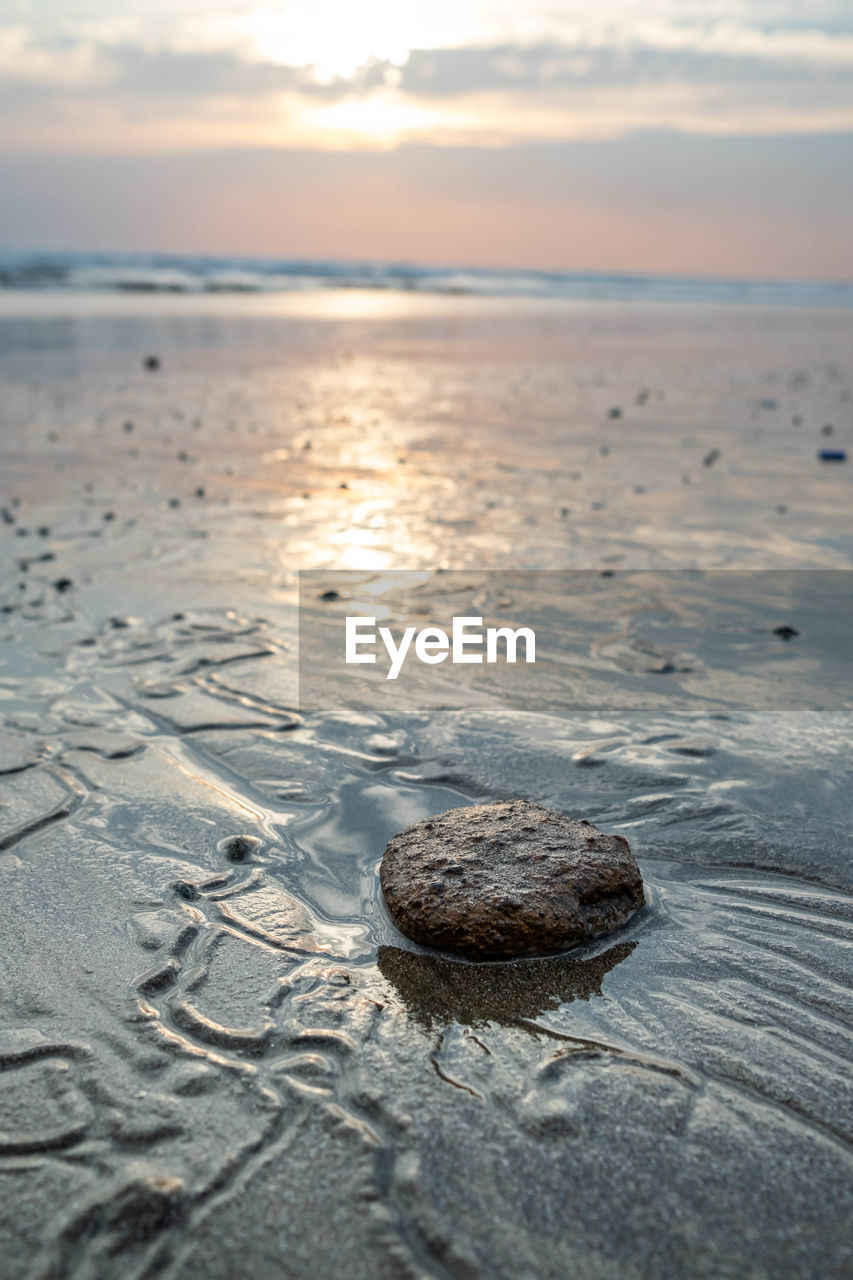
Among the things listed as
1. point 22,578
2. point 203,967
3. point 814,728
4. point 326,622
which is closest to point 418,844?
point 203,967

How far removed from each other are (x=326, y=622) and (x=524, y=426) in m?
6.43

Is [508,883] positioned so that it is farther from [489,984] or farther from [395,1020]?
[395,1020]

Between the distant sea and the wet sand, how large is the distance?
33.3 m

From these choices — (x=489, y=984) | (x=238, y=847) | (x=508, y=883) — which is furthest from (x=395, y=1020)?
(x=238, y=847)

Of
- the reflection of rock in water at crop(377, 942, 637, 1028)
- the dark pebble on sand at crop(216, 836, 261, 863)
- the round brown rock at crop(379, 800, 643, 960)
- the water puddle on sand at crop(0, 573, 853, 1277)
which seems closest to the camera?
the water puddle on sand at crop(0, 573, 853, 1277)

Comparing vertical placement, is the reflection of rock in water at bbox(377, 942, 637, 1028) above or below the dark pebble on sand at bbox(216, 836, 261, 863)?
below

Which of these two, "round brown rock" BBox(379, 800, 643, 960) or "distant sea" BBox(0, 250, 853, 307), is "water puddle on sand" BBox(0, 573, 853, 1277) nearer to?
"round brown rock" BBox(379, 800, 643, 960)

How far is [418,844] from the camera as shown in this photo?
2.92m

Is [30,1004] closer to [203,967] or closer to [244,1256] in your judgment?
[203,967]

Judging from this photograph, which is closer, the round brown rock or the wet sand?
the wet sand

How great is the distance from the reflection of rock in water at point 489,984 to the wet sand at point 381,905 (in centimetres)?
1

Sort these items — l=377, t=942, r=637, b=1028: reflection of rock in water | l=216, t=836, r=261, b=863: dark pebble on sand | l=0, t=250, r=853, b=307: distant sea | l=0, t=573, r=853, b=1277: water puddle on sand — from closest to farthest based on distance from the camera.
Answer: l=0, t=573, r=853, b=1277: water puddle on sand, l=377, t=942, r=637, b=1028: reflection of rock in water, l=216, t=836, r=261, b=863: dark pebble on sand, l=0, t=250, r=853, b=307: distant sea

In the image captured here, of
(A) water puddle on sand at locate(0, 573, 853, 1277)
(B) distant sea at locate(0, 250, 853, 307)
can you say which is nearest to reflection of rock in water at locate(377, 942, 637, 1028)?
(A) water puddle on sand at locate(0, 573, 853, 1277)

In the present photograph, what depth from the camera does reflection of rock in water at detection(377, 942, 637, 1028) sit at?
2387 millimetres
